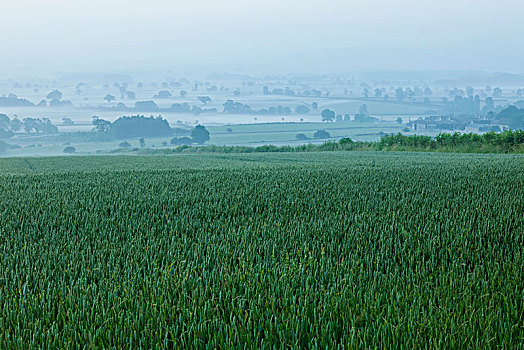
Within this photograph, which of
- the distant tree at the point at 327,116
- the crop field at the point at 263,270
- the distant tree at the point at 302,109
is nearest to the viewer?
the crop field at the point at 263,270

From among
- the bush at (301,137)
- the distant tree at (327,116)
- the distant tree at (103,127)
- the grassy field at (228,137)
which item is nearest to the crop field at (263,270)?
the grassy field at (228,137)

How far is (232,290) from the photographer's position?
356 cm

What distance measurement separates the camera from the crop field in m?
2.96

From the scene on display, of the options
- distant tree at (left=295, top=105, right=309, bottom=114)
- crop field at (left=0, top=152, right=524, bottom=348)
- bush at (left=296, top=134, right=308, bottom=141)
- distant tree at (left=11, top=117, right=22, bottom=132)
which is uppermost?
distant tree at (left=295, top=105, right=309, bottom=114)

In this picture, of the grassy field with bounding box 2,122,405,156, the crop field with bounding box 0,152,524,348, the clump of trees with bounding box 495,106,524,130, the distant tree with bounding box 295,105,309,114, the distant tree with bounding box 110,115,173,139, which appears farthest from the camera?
the distant tree with bounding box 295,105,309,114

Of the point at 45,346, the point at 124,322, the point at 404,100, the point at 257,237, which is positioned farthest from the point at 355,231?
the point at 404,100

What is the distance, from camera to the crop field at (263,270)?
2957 mm

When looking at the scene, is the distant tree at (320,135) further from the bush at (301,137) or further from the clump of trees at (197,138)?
the clump of trees at (197,138)

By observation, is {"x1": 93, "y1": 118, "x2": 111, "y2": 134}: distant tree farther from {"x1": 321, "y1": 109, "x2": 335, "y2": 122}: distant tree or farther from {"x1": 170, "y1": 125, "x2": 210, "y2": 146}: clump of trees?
{"x1": 321, "y1": 109, "x2": 335, "y2": 122}: distant tree

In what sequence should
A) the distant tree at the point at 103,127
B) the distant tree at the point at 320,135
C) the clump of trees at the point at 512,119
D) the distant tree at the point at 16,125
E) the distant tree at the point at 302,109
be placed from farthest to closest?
the distant tree at the point at 302,109
the distant tree at the point at 16,125
the distant tree at the point at 103,127
the clump of trees at the point at 512,119
the distant tree at the point at 320,135

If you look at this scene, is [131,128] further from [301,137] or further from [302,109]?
[302,109]

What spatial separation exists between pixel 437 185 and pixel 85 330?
716 centimetres

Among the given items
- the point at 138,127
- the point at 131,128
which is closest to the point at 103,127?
the point at 131,128

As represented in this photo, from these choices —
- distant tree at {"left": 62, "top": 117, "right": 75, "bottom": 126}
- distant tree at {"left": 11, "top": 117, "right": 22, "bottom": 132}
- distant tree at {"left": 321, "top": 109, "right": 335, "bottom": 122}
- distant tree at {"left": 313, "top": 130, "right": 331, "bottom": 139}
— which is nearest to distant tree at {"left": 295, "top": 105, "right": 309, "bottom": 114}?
distant tree at {"left": 321, "top": 109, "right": 335, "bottom": 122}
